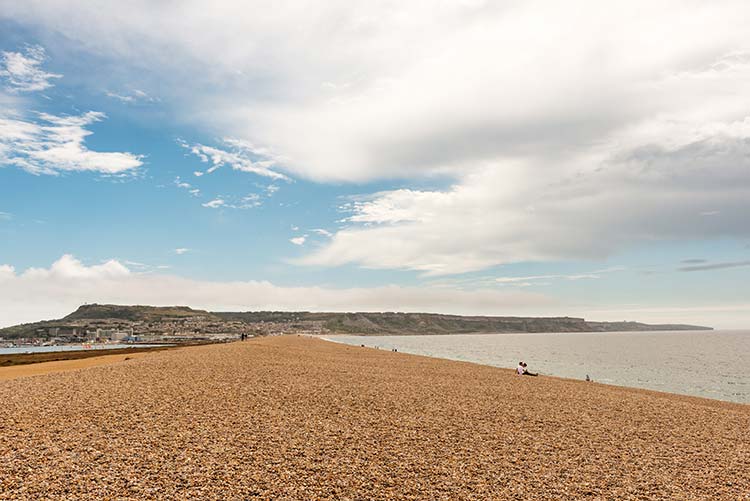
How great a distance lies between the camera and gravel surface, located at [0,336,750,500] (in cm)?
990

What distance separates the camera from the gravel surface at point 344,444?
9898mm

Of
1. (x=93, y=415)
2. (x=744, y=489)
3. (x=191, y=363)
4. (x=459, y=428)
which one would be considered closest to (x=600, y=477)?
(x=744, y=489)

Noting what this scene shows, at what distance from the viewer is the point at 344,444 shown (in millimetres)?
12750

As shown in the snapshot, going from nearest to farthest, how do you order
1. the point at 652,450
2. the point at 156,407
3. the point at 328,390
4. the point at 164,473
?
the point at 164,473 → the point at 652,450 → the point at 156,407 → the point at 328,390

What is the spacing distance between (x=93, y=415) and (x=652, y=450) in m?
17.6

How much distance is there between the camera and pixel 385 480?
10.3 m

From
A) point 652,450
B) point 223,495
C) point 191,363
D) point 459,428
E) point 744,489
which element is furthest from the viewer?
point 191,363

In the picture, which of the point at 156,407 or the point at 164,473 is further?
the point at 156,407

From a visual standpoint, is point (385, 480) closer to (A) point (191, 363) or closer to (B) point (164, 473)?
(B) point (164, 473)

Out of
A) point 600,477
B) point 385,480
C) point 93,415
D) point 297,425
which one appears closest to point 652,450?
point 600,477

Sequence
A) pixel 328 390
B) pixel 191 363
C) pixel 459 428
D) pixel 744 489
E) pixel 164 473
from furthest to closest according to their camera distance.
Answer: pixel 191 363, pixel 328 390, pixel 459 428, pixel 744 489, pixel 164 473

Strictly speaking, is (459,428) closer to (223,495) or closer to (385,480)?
(385,480)

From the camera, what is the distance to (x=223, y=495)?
9.12 metres

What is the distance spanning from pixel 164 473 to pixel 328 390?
1095 centimetres
